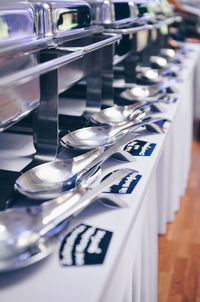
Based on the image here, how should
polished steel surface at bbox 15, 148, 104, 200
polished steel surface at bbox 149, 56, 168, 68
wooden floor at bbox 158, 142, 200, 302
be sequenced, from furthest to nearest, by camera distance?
polished steel surface at bbox 149, 56, 168, 68
wooden floor at bbox 158, 142, 200, 302
polished steel surface at bbox 15, 148, 104, 200

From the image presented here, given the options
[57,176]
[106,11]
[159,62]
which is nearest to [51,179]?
[57,176]

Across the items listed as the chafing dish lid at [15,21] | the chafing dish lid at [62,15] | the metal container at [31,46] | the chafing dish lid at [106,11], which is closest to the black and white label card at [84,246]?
the metal container at [31,46]

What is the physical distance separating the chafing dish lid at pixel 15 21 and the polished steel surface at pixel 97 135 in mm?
252

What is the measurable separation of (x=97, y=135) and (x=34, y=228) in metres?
0.44

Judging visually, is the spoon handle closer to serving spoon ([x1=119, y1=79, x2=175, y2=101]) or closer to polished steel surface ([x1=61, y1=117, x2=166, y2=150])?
polished steel surface ([x1=61, y1=117, x2=166, y2=150])

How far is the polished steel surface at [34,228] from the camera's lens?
0.56 m

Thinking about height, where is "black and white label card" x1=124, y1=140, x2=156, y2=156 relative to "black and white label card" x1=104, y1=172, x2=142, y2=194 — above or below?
below

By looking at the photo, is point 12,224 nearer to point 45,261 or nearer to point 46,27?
point 45,261

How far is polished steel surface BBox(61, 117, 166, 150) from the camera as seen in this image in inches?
37.5

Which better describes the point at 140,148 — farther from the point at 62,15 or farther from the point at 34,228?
the point at 34,228

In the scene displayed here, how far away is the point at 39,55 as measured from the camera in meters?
0.92

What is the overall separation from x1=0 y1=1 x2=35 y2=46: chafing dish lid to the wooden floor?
1152mm

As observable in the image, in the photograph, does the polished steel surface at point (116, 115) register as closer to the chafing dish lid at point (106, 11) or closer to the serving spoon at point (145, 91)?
the serving spoon at point (145, 91)

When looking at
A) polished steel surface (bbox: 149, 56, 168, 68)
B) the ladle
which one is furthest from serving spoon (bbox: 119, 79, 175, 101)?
the ladle
